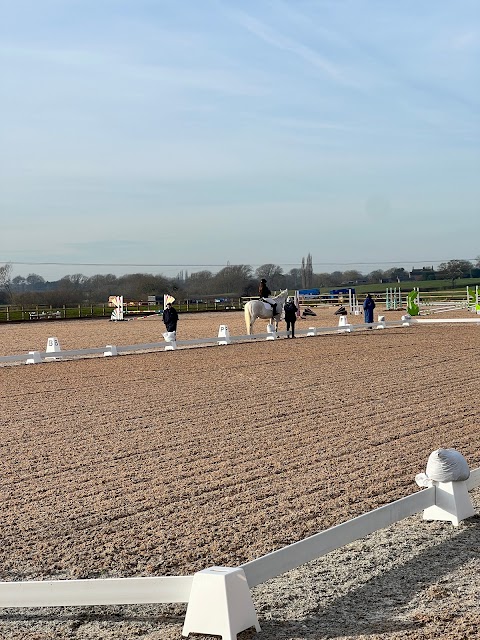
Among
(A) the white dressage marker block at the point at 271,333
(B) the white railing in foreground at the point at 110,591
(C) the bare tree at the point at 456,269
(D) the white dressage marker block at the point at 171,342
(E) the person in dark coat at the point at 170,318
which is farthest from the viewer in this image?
(C) the bare tree at the point at 456,269

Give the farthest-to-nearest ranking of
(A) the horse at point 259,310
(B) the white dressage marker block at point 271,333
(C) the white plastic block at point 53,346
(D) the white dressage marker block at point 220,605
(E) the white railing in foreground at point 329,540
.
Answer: (A) the horse at point 259,310 → (B) the white dressage marker block at point 271,333 → (C) the white plastic block at point 53,346 → (E) the white railing in foreground at point 329,540 → (D) the white dressage marker block at point 220,605

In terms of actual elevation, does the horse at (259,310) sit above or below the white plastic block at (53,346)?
above

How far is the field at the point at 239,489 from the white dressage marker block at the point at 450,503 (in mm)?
115

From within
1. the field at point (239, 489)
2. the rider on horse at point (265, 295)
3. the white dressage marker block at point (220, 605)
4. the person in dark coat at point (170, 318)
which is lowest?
the field at point (239, 489)

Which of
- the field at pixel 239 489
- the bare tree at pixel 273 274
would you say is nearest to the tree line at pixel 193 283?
the bare tree at pixel 273 274

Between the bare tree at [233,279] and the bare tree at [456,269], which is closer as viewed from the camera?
the bare tree at [233,279]

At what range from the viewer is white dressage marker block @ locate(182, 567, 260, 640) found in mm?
4477

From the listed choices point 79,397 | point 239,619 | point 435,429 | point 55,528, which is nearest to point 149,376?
point 79,397

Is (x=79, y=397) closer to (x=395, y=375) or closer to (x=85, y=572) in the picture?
(x=395, y=375)

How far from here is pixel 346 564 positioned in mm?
5730

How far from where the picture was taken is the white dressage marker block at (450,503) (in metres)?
6.54

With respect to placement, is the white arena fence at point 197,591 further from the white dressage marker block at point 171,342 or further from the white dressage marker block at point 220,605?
the white dressage marker block at point 171,342

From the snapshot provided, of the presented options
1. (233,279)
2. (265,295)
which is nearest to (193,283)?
(233,279)

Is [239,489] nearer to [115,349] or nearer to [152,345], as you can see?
[115,349]
